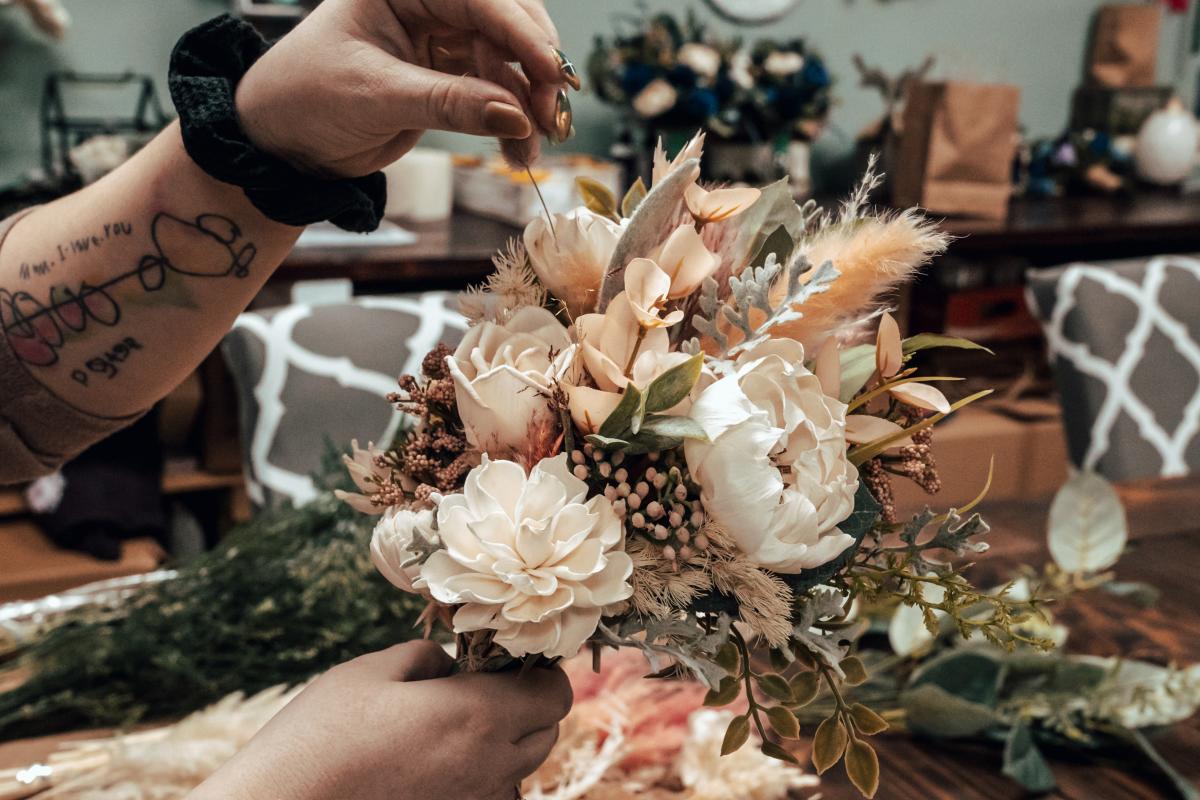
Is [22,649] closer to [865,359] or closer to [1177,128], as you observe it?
[865,359]

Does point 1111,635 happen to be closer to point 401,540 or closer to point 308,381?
point 401,540

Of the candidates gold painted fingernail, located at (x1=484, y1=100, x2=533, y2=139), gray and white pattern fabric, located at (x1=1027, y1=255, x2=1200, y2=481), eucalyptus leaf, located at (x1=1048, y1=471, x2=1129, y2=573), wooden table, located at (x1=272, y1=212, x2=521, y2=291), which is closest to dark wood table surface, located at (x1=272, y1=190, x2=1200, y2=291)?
wooden table, located at (x1=272, y1=212, x2=521, y2=291)

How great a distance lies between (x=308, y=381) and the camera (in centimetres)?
143

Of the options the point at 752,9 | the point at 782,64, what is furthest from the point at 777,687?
the point at 752,9

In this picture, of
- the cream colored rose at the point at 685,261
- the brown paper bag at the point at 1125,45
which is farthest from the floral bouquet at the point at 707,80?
the cream colored rose at the point at 685,261

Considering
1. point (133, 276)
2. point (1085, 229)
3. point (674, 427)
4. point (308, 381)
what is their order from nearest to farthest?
point (674, 427) < point (133, 276) < point (308, 381) < point (1085, 229)

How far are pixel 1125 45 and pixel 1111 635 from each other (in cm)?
297

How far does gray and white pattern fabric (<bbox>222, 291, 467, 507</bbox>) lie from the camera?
141 centimetres

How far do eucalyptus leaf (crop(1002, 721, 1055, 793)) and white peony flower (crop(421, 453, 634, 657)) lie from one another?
0.50 metres

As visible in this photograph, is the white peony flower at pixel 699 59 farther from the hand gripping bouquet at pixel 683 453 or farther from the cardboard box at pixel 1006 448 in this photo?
the hand gripping bouquet at pixel 683 453

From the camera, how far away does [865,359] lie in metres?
0.61

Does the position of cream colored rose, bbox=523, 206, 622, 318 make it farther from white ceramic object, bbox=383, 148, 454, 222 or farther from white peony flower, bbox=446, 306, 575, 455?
white ceramic object, bbox=383, 148, 454, 222

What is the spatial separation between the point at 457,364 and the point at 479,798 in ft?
0.81

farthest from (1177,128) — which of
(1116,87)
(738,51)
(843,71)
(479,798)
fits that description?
(479,798)
